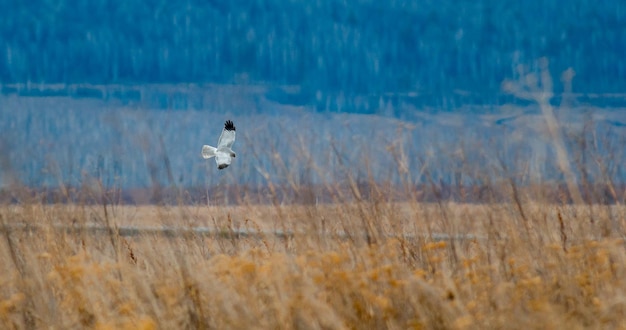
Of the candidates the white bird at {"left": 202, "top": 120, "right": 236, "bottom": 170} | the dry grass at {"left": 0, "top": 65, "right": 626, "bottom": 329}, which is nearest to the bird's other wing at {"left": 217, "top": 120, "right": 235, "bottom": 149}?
the white bird at {"left": 202, "top": 120, "right": 236, "bottom": 170}

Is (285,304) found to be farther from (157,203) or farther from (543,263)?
(543,263)

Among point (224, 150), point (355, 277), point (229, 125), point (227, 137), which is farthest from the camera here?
point (229, 125)

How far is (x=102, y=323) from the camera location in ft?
10.6

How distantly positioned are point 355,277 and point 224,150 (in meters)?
2.61

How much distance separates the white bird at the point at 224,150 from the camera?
219 inches

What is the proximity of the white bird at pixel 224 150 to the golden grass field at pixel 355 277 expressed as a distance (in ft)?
1.30

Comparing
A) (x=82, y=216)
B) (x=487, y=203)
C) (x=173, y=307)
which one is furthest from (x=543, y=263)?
(x=82, y=216)

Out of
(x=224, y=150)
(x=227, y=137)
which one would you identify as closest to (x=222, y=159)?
(x=224, y=150)

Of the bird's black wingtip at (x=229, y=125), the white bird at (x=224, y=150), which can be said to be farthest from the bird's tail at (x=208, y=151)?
the bird's black wingtip at (x=229, y=125)

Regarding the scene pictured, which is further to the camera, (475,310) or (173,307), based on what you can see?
(173,307)

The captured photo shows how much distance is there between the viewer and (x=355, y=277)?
Answer: 3.45 metres

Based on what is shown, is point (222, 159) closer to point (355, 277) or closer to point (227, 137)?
point (227, 137)

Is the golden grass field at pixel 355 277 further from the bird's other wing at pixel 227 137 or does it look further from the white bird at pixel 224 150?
the bird's other wing at pixel 227 137

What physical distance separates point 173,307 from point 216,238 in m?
2.27
